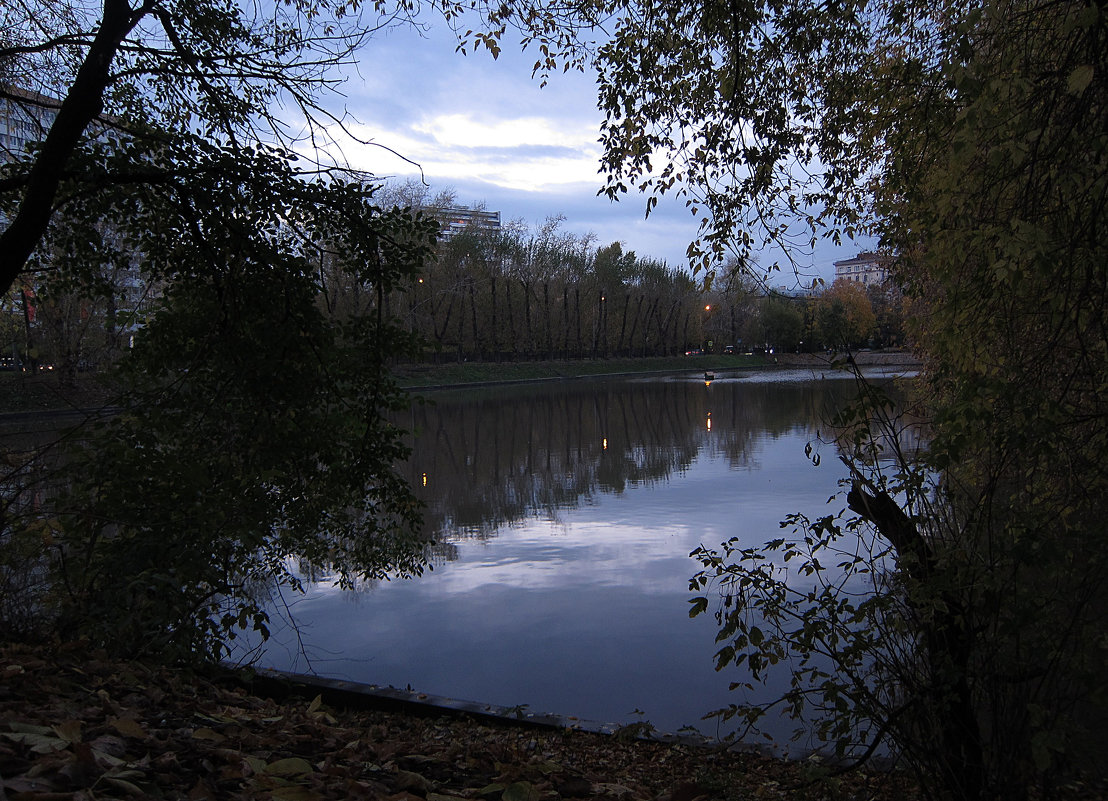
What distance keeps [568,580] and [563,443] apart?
535 inches

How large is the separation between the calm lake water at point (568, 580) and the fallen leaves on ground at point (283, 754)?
145cm

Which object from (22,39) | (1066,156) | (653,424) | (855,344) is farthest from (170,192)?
(653,424)

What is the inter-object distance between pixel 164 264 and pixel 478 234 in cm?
6176

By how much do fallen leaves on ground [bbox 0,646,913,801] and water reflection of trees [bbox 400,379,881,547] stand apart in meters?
2.32

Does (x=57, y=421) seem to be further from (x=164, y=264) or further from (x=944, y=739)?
(x=944, y=739)

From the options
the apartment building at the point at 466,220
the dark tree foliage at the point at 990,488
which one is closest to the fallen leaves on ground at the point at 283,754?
the dark tree foliage at the point at 990,488

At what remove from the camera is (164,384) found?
21.0 ft

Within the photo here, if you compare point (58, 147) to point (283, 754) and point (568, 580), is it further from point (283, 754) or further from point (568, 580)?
point (568, 580)

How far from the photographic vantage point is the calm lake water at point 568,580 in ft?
25.0

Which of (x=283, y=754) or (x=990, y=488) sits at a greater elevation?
(x=990, y=488)

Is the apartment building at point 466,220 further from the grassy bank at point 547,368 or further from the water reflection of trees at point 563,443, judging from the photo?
the water reflection of trees at point 563,443

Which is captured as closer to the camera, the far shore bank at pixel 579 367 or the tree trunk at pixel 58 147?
the tree trunk at pixel 58 147

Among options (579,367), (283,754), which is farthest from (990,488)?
(579,367)

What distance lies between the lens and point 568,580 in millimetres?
10633
